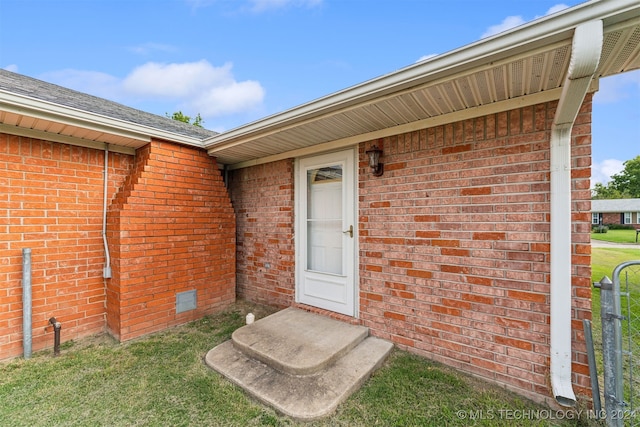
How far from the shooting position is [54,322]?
9.91 ft

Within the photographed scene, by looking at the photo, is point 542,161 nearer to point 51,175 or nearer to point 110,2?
point 51,175

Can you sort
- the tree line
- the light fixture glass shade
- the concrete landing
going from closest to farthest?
the concrete landing, the light fixture glass shade, the tree line

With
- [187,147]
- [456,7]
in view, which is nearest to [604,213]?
[456,7]

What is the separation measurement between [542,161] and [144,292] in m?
4.79

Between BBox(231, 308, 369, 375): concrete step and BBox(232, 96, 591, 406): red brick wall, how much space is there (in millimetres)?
435

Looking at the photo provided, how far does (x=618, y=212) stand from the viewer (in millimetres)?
31141

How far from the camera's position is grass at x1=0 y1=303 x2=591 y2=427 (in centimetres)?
203

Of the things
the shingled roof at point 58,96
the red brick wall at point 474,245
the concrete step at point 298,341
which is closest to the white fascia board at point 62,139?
the shingled roof at point 58,96

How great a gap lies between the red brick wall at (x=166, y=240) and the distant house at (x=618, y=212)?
42.6 meters

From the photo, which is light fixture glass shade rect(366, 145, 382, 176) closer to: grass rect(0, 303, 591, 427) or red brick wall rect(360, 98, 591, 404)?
red brick wall rect(360, 98, 591, 404)

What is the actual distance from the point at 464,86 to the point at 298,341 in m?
3.05

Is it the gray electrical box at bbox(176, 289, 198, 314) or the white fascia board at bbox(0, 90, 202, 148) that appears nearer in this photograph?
the white fascia board at bbox(0, 90, 202, 148)

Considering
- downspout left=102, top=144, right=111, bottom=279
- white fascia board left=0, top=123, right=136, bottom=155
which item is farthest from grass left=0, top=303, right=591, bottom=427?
white fascia board left=0, top=123, right=136, bottom=155

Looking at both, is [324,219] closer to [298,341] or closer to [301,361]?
[298,341]
